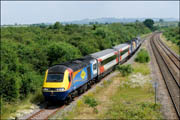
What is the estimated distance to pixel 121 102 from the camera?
21188 millimetres

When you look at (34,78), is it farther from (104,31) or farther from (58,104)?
(104,31)

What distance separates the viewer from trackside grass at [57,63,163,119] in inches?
700

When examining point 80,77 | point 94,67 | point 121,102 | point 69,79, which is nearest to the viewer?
point 69,79

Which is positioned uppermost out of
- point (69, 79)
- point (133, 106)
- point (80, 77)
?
point (69, 79)

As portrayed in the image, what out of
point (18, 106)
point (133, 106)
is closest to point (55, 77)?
point (18, 106)

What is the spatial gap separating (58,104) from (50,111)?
6.88ft

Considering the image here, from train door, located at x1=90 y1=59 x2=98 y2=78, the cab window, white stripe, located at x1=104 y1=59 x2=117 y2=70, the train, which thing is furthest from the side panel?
white stripe, located at x1=104 y1=59 x2=117 y2=70

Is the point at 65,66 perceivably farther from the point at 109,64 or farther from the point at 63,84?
the point at 109,64

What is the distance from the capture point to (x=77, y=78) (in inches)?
854

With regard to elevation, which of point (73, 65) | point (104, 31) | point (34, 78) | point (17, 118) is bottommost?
point (17, 118)

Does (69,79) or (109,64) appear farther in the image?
(109,64)

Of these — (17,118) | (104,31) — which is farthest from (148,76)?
(104,31)

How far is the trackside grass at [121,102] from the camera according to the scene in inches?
700

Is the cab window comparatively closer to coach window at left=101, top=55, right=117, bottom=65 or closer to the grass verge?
the grass verge
